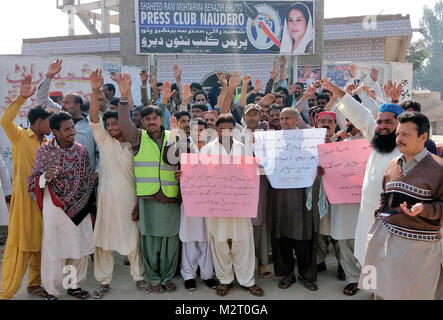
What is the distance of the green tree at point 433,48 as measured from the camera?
172 ft

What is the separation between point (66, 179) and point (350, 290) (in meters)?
2.89

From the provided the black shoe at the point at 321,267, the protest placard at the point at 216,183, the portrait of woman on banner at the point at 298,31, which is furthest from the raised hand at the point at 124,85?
the portrait of woman on banner at the point at 298,31

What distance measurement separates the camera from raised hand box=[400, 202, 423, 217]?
227 cm

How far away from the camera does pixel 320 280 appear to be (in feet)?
13.2

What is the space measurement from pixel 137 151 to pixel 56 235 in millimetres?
1068

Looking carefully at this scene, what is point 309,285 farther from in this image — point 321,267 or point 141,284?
point 141,284

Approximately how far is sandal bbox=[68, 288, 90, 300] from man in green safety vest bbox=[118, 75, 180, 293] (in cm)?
57

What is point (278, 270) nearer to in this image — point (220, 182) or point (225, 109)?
point (220, 182)

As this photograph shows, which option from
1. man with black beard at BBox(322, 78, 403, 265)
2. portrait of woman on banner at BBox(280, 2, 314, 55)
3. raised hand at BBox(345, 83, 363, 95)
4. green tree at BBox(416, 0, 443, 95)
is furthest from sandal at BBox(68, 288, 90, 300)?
green tree at BBox(416, 0, 443, 95)

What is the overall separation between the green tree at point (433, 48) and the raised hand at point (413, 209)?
2253 inches

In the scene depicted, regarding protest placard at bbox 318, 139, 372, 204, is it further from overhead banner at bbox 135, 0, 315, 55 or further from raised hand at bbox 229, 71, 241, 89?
overhead banner at bbox 135, 0, 315, 55

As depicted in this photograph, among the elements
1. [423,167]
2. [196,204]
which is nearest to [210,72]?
[196,204]

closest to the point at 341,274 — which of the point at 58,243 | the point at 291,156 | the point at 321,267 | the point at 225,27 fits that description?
the point at 321,267

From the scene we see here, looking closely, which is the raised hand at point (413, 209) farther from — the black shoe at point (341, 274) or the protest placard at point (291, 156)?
the black shoe at point (341, 274)
